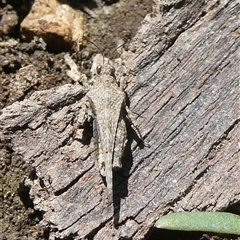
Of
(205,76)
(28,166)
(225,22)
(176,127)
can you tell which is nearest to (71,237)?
(28,166)

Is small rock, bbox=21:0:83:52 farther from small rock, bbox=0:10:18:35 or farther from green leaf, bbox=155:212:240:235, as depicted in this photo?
green leaf, bbox=155:212:240:235

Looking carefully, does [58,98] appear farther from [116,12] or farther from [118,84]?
[116,12]

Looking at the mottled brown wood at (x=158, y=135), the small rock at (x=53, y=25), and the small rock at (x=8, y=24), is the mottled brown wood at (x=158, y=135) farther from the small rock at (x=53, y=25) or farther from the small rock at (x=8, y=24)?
the small rock at (x=8, y=24)

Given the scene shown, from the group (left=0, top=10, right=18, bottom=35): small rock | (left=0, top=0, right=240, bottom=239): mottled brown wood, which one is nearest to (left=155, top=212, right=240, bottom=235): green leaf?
(left=0, top=0, right=240, bottom=239): mottled brown wood

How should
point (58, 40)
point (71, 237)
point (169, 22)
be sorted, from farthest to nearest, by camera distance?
1. point (58, 40)
2. point (169, 22)
3. point (71, 237)

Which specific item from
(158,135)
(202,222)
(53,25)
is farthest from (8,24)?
(202,222)

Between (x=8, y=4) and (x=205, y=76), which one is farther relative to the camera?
(x=8, y=4)

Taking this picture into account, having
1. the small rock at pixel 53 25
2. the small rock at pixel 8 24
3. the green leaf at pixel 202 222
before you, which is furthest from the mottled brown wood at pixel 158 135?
the small rock at pixel 8 24
